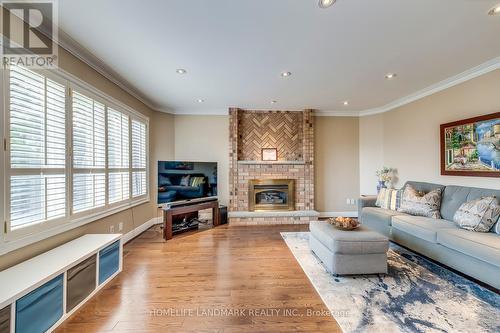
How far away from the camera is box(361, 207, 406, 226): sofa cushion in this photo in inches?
139

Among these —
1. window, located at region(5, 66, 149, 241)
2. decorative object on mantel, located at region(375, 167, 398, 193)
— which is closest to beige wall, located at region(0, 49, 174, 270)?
window, located at region(5, 66, 149, 241)

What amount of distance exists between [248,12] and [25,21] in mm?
2062

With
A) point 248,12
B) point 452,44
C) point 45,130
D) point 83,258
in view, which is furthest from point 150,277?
point 452,44

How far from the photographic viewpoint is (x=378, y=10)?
74.4 inches

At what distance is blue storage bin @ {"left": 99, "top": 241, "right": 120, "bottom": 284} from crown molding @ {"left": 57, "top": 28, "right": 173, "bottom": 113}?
2.32 meters

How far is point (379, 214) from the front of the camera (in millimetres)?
3691

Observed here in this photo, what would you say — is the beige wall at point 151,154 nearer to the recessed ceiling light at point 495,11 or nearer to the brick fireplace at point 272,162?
the brick fireplace at point 272,162

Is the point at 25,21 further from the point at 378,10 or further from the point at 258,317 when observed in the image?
the point at 258,317

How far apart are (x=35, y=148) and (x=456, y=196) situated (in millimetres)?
5277

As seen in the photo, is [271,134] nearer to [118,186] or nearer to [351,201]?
[351,201]

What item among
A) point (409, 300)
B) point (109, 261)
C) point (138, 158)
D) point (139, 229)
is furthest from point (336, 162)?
point (109, 261)

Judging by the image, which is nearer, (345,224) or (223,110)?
(345,224)

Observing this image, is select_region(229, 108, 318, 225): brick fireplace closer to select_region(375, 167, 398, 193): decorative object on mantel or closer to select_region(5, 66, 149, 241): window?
select_region(375, 167, 398, 193): decorative object on mantel

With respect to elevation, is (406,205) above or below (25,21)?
below
